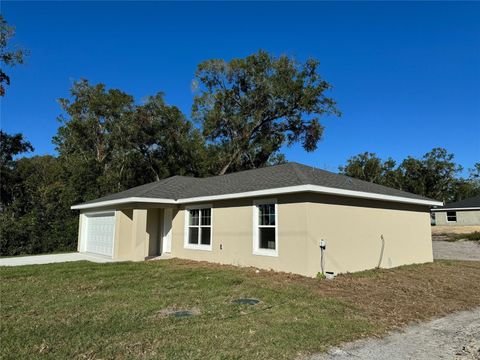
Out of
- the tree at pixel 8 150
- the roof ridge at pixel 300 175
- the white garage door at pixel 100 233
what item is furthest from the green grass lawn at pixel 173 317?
the tree at pixel 8 150

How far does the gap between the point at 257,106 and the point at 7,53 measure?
56.4ft

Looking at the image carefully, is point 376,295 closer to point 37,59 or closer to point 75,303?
point 75,303

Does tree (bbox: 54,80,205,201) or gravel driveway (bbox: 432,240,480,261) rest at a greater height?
tree (bbox: 54,80,205,201)

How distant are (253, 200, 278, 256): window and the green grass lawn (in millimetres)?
1001

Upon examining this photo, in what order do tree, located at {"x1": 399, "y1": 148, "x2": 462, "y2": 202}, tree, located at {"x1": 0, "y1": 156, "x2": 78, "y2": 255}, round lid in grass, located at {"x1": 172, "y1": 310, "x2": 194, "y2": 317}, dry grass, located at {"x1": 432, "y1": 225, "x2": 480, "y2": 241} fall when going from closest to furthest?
round lid in grass, located at {"x1": 172, "y1": 310, "x2": 194, "y2": 317}
tree, located at {"x1": 0, "y1": 156, "x2": 78, "y2": 255}
dry grass, located at {"x1": 432, "y1": 225, "x2": 480, "y2": 241}
tree, located at {"x1": 399, "y1": 148, "x2": 462, "y2": 202}

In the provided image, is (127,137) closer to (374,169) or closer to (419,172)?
(374,169)

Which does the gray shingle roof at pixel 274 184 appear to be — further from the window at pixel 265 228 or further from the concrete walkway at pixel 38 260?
the concrete walkway at pixel 38 260

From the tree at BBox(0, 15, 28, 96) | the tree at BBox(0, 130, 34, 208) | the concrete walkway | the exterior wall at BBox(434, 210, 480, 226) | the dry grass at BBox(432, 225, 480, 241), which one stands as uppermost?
the tree at BBox(0, 15, 28, 96)

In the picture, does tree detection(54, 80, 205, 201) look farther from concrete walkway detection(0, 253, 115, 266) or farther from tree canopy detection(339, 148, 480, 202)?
tree canopy detection(339, 148, 480, 202)

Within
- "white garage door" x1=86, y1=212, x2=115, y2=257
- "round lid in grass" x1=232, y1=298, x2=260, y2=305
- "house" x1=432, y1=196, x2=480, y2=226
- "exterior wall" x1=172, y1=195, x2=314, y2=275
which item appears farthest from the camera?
"house" x1=432, y1=196, x2=480, y2=226

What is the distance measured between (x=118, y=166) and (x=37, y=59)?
42.0 ft

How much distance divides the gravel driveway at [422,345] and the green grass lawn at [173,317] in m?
0.28

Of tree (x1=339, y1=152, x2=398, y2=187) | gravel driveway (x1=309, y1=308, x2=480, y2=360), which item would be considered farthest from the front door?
tree (x1=339, y1=152, x2=398, y2=187)

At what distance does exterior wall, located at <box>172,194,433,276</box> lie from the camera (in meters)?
9.66
